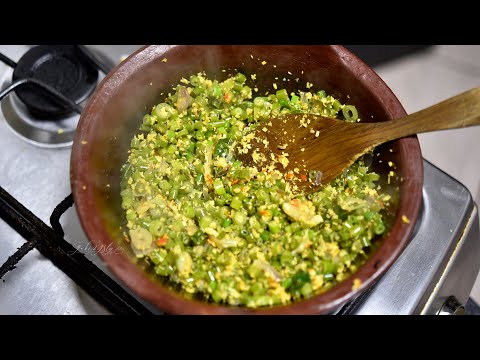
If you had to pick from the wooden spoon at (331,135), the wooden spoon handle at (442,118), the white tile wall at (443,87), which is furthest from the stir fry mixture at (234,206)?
the white tile wall at (443,87)

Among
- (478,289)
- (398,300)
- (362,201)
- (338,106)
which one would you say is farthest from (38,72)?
(478,289)

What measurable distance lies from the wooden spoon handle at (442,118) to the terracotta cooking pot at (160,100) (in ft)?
0.12

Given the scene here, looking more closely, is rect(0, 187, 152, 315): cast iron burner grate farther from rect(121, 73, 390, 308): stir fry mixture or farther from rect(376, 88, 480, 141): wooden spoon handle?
rect(376, 88, 480, 141): wooden spoon handle

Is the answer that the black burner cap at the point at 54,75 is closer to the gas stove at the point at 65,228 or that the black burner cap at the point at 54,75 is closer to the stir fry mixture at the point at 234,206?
the gas stove at the point at 65,228

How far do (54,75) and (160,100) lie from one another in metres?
0.51

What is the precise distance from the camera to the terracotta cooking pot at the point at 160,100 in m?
1.12

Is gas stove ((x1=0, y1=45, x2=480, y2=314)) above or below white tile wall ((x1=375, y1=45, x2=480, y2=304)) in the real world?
above

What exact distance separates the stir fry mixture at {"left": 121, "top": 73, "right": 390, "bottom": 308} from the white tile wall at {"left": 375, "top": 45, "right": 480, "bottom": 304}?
4.15ft

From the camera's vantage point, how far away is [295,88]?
150 cm

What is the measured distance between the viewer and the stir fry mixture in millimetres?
1226

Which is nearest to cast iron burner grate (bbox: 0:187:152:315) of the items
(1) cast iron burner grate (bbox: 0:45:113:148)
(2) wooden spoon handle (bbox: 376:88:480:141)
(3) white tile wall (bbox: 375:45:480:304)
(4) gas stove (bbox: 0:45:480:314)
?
(4) gas stove (bbox: 0:45:480:314)

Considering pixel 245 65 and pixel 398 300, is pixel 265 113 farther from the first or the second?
pixel 398 300

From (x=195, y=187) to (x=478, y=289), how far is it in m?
1.47

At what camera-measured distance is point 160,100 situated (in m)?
1.47
